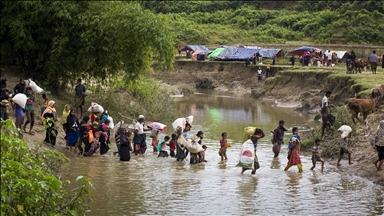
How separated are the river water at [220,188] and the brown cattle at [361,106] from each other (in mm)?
1790

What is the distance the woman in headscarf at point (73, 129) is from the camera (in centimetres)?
1786

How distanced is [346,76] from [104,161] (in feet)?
60.5

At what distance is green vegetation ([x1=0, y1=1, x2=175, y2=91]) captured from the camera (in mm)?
22969

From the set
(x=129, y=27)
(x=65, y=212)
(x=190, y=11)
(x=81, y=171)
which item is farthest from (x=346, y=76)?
(x=190, y=11)

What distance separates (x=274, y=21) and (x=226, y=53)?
18.8m

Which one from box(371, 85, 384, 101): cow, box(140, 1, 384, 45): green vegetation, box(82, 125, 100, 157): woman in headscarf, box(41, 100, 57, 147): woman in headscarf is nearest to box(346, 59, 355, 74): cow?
box(371, 85, 384, 101): cow

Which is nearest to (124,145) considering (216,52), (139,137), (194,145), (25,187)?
(139,137)

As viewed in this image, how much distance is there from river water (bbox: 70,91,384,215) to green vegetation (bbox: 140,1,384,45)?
37.6 metres

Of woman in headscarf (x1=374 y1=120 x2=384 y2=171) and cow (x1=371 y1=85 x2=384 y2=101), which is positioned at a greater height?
cow (x1=371 y1=85 x2=384 y2=101)

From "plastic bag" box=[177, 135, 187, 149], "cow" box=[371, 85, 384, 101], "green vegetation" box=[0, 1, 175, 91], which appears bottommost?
"plastic bag" box=[177, 135, 187, 149]

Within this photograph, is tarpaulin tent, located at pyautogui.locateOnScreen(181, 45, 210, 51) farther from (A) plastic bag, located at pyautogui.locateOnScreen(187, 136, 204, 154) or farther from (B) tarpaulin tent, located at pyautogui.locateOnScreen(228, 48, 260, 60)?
(A) plastic bag, located at pyautogui.locateOnScreen(187, 136, 204, 154)

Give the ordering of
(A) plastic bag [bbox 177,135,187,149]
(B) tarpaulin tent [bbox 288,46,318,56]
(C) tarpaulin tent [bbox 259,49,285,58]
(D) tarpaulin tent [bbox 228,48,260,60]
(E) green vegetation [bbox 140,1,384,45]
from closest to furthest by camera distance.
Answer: (A) plastic bag [bbox 177,135,187,149] < (B) tarpaulin tent [bbox 288,46,318,56] < (C) tarpaulin tent [bbox 259,49,285,58] < (D) tarpaulin tent [bbox 228,48,260,60] < (E) green vegetation [bbox 140,1,384,45]

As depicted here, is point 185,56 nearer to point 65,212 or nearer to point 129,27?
point 129,27

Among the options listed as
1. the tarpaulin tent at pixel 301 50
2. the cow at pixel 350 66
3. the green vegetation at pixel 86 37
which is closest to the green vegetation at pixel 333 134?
the green vegetation at pixel 86 37
